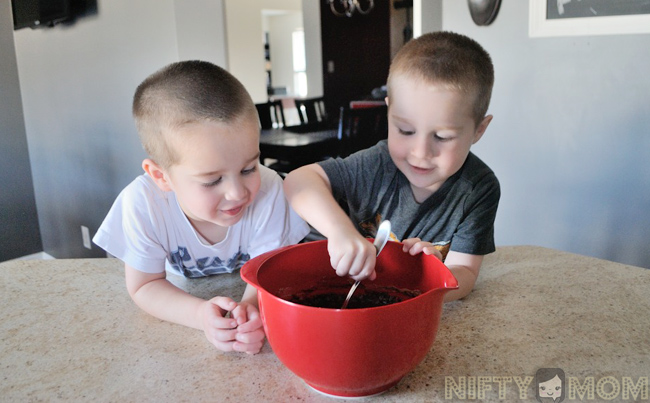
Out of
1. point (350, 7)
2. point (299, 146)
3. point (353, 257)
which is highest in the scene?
point (350, 7)

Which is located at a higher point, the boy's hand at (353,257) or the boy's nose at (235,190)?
the boy's nose at (235,190)

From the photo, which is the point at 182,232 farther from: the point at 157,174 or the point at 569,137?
the point at 569,137

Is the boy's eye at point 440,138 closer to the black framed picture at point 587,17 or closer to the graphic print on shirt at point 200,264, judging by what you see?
the graphic print on shirt at point 200,264

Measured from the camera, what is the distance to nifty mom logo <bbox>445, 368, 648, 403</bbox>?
56 centimetres

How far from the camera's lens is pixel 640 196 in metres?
1.86

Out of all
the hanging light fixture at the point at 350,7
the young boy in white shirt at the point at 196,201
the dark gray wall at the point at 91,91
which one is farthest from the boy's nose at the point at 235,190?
the hanging light fixture at the point at 350,7

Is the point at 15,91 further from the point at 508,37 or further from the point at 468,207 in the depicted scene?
the point at 468,207

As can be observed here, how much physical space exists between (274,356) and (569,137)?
A: 69.2 inches

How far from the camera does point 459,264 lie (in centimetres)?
91

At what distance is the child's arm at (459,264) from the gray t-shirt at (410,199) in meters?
0.04

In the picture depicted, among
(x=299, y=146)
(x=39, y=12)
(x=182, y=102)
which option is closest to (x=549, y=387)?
(x=182, y=102)

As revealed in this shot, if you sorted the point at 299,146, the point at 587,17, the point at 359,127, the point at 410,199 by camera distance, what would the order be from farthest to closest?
the point at 359,127
the point at 299,146
the point at 587,17
the point at 410,199

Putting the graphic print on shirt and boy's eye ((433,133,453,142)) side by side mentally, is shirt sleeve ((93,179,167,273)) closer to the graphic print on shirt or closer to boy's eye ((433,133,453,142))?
the graphic print on shirt

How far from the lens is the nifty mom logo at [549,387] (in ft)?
1.83
